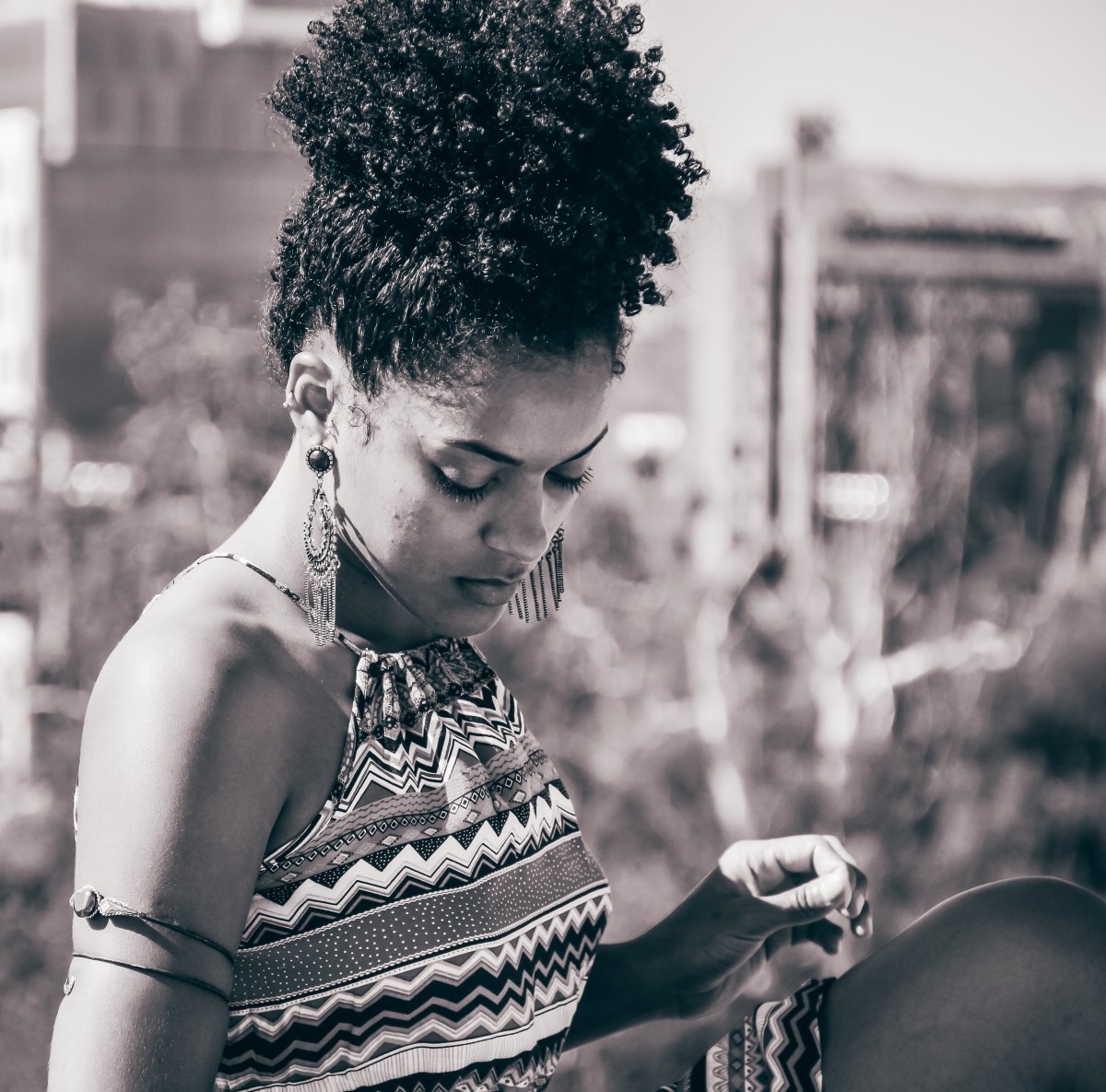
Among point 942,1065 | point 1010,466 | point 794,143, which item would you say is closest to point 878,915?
point 1010,466

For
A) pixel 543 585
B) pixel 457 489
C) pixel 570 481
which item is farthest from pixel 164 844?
pixel 543 585

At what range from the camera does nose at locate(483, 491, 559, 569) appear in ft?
5.33

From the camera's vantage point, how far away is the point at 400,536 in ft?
5.27

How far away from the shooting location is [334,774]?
1.55 meters

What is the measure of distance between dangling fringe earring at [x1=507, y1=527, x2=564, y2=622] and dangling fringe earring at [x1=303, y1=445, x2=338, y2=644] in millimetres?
340

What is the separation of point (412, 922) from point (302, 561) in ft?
1.34

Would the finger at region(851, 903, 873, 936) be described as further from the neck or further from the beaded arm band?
the beaded arm band

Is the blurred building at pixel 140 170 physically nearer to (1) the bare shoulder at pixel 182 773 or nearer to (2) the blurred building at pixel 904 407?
(2) the blurred building at pixel 904 407

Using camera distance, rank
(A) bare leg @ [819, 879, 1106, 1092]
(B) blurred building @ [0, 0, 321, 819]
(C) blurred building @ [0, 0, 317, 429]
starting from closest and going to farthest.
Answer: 1. (A) bare leg @ [819, 879, 1106, 1092]
2. (B) blurred building @ [0, 0, 321, 819]
3. (C) blurred building @ [0, 0, 317, 429]

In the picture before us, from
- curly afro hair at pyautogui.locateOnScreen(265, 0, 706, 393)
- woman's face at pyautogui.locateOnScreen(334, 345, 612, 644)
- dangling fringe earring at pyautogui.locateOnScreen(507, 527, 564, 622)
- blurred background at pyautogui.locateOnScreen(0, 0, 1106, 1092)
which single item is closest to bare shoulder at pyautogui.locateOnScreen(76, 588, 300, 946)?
woman's face at pyautogui.locateOnScreen(334, 345, 612, 644)

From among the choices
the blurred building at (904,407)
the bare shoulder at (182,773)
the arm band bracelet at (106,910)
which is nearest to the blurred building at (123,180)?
the blurred building at (904,407)

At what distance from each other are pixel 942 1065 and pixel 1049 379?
484 inches

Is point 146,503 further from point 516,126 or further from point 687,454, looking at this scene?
point 516,126

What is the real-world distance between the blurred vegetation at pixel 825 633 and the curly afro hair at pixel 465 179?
879 cm
